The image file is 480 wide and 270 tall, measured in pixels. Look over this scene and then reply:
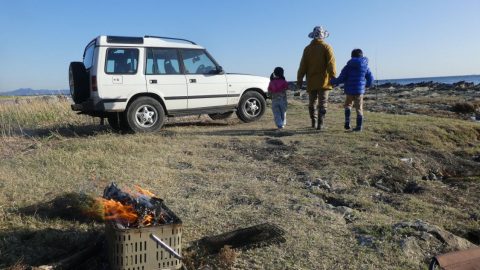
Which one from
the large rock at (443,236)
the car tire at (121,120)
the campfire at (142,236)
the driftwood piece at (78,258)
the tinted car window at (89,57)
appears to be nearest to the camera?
the campfire at (142,236)

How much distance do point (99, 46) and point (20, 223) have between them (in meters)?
5.43

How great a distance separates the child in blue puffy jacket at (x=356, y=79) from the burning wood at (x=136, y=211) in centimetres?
633

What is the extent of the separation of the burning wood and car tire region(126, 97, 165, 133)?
5.71 m

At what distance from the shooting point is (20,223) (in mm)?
4062

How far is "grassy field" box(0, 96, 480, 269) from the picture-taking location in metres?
3.79

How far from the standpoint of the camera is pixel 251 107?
11.2m

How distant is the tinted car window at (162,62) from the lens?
945cm

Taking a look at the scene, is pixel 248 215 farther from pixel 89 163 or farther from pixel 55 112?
pixel 55 112

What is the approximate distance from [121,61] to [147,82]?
0.67 metres

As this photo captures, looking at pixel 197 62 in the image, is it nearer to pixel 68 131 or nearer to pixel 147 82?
pixel 147 82

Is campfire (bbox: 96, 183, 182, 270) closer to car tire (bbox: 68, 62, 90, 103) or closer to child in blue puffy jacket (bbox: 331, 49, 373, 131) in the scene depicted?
car tire (bbox: 68, 62, 90, 103)

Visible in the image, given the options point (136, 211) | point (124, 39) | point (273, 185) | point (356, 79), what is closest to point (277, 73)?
point (356, 79)

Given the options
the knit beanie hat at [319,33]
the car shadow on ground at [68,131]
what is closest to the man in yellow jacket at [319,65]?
the knit beanie hat at [319,33]

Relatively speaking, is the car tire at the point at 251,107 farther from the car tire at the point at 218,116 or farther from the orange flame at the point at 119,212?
the orange flame at the point at 119,212
